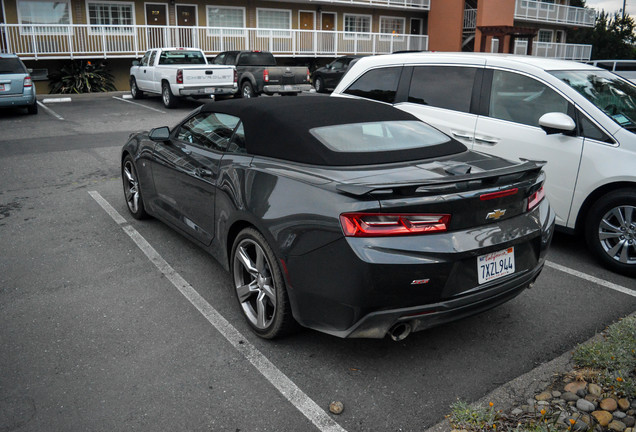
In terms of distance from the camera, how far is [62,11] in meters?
23.1

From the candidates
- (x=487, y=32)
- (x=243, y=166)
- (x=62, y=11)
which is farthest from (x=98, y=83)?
(x=243, y=166)

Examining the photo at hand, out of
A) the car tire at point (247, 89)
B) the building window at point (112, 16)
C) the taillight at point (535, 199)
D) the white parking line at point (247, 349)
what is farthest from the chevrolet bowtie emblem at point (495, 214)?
the building window at point (112, 16)

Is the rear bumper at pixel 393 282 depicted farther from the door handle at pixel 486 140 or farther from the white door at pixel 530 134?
the door handle at pixel 486 140

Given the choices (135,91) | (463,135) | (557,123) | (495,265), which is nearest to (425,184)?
(495,265)

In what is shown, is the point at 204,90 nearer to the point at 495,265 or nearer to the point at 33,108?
the point at 33,108

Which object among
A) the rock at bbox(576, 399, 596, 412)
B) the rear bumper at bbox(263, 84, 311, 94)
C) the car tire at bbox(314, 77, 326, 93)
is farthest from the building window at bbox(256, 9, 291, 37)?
the rock at bbox(576, 399, 596, 412)

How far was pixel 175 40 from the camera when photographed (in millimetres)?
24516

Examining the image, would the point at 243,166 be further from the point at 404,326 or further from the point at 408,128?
the point at 404,326

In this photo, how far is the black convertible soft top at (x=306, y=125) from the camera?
3699 millimetres

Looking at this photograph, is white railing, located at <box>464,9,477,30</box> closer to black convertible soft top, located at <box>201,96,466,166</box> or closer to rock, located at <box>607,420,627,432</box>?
black convertible soft top, located at <box>201,96,466,166</box>

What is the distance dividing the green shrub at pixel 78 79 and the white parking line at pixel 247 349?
18.7m

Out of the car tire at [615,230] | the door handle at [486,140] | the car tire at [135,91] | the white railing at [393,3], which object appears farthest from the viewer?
the white railing at [393,3]

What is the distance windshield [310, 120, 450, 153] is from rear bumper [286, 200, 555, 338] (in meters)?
0.91

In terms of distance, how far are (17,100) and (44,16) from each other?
1010 cm
